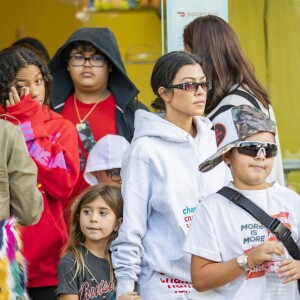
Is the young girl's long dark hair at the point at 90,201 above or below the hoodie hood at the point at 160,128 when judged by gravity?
below

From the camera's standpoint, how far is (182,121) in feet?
15.8

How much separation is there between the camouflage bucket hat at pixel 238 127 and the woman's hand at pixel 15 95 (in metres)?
1.48

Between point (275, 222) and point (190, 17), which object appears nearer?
point (275, 222)

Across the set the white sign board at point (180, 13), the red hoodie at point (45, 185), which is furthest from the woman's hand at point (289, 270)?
the white sign board at point (180, 13)

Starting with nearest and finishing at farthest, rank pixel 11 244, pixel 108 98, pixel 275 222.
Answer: pixel 275 222, pixel 11 244, pixel 108 98

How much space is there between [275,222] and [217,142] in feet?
2.24

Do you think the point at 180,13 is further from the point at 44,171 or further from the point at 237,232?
the point at 237,232

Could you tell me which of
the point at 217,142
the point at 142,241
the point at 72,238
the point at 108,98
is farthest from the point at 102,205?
the point at 108,98

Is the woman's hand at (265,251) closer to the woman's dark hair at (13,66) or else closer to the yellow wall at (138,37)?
the woman's dark hair at (13,66)

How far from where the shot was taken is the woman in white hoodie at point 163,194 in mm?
4523

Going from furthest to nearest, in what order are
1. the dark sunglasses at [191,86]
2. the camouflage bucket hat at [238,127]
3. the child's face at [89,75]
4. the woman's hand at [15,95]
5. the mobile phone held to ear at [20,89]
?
the child's face at [89,75]
the mobile phone held to ear at [20,89]
the woman's hand at [15,95]
the dark sunglasses at [191,86]
the camouflage bucket hat at [238,127]

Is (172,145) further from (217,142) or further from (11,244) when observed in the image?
(11,244)

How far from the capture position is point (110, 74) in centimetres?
630

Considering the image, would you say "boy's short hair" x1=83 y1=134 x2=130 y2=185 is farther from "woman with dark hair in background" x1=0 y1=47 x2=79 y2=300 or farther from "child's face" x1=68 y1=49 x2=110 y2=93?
"child's face" x1=68 y1=49 x2=110 y2=93
